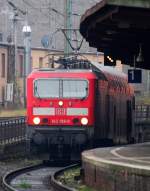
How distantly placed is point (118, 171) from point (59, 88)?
10405 mm

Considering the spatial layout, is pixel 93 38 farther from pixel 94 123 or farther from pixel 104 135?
pixel 104 135

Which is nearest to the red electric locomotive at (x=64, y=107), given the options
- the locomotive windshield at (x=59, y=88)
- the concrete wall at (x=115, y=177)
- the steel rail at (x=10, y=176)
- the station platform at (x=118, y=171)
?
the locomotive windshield at (x=59, y=88)

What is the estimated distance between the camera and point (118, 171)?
15.7 metres

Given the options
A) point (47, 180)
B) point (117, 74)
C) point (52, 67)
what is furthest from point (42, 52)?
point (47, 180)

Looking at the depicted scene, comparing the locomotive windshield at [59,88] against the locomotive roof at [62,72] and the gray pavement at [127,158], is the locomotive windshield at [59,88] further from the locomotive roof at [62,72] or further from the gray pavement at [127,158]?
the gray pavement at [127,158]

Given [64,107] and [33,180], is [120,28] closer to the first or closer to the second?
[33,180]

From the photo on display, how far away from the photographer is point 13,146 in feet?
96.7

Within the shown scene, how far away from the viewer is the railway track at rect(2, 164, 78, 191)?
63.6ft

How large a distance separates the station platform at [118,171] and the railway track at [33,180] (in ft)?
2.36

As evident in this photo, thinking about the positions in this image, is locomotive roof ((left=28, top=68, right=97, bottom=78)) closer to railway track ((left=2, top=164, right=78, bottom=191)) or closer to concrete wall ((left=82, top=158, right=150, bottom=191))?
railway track ((left=2, top=164, right=78, bottom=191))

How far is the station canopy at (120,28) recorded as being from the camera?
53.1 ft

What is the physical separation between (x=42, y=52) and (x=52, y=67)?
51.5 m

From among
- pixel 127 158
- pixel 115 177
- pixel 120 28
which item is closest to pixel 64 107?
pixel 120 28

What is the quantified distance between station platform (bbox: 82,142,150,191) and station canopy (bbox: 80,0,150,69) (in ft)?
8.93
